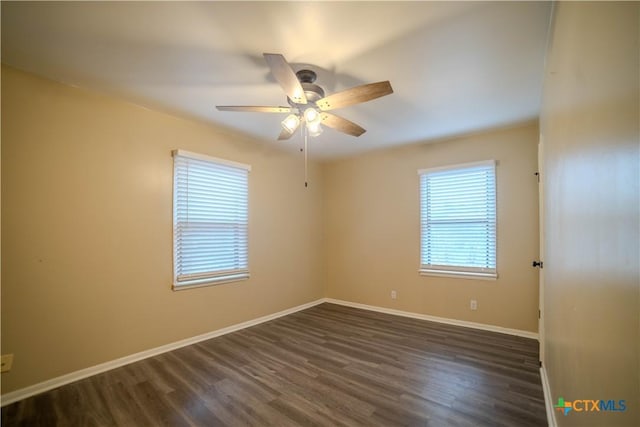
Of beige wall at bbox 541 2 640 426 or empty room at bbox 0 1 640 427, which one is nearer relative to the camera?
beige wall at bbox 541 2 640 426

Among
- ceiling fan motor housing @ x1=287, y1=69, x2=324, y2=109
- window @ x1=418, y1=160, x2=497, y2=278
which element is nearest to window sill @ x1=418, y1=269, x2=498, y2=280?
window @ x1=418, y1=160, x2=497, y2=278

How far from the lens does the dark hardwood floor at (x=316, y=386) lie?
1954 millimetres

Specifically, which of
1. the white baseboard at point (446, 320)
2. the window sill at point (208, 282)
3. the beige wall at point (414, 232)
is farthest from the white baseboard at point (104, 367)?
the beige wall at point (414, 232)

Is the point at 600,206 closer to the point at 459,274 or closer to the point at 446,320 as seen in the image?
the point at 459,274

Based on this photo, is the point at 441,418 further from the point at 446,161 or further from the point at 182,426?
the point at 446,161

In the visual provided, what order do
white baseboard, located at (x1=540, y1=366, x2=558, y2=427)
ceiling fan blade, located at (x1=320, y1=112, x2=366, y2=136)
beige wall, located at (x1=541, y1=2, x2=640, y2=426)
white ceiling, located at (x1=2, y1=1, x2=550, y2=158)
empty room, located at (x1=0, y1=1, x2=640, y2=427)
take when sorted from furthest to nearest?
ceiling fan blade, located at (x1=320, y1=112, x2=366, y2=136) → white baseboard, located at (x1=540, y1=366, x2=558, y2=427) → white ceiling, located at (x1=2, y1=1, x2=550, y2=158) → empty room, located at (x1=0, y1=1, x2=640, y2=427) → beige wall, located at (x1=541, y1=2, x2=640, y2=426)

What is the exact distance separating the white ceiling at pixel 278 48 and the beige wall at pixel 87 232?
1.04 ft

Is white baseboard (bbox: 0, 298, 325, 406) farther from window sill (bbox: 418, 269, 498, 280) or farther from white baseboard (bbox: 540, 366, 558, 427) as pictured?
white baseboard (bbox: 540, 366, 558, 427)

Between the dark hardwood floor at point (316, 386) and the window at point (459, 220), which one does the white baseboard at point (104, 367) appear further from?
the window at point (459, 220)

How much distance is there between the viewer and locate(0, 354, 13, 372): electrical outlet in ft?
6.93

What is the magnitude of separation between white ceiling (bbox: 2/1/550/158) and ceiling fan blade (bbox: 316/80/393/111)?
0.30m

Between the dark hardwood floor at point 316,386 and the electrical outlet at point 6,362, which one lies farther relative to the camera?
the electrical outlet at point 6,362

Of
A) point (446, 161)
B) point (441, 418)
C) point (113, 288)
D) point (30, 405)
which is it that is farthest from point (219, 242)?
point (446, 161)

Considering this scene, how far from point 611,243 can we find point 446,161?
3.49 m
